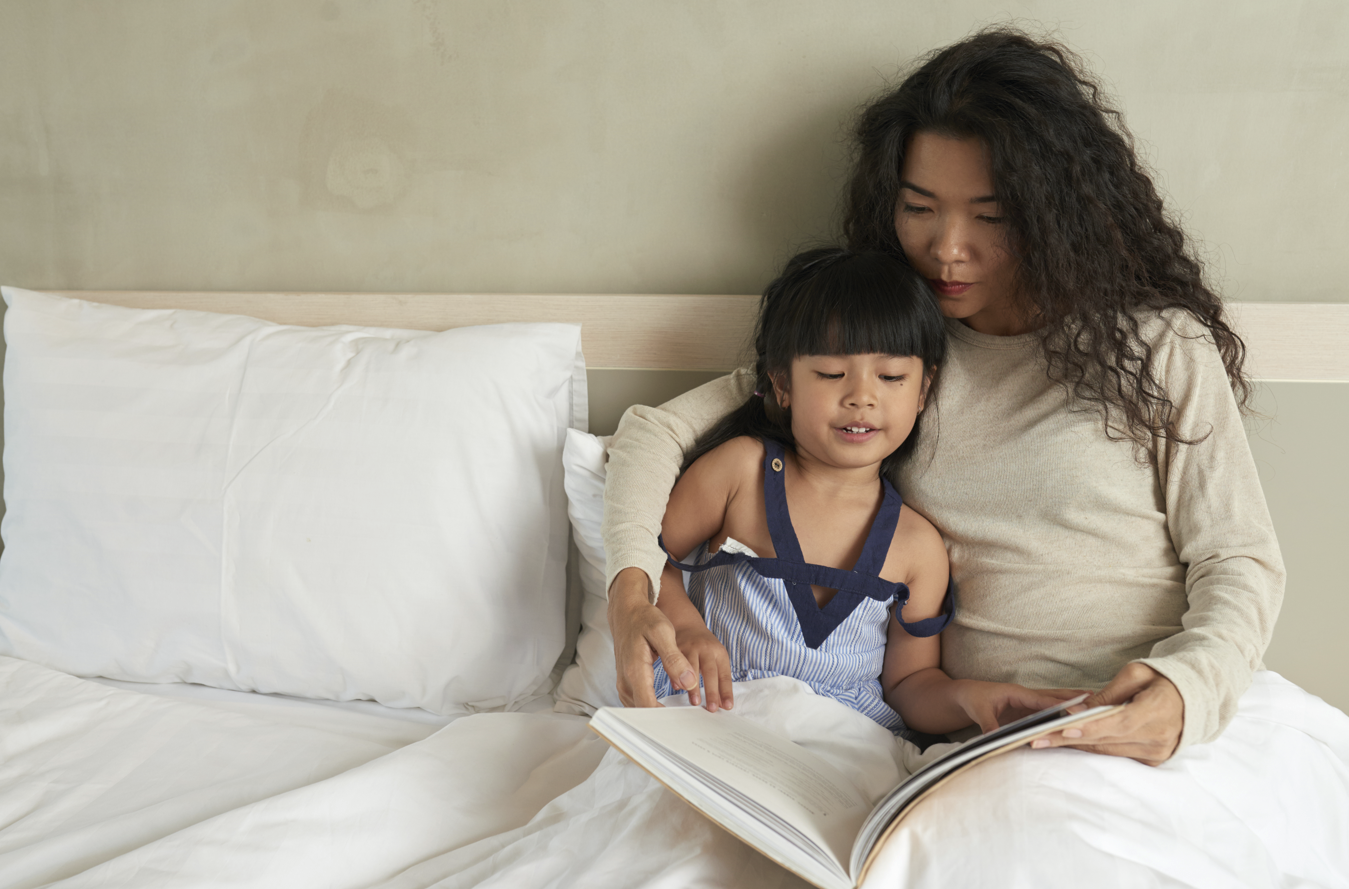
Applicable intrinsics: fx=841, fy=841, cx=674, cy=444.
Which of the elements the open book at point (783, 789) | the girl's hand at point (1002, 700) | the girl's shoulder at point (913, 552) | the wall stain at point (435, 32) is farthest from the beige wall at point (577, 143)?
the open book at point (783, 789)

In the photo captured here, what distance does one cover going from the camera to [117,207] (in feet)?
4.64

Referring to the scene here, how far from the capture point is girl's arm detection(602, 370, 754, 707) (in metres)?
0.84

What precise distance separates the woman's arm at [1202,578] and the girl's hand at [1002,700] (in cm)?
7

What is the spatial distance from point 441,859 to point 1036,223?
91 cm

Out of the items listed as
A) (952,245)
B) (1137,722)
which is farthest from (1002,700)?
(952,245)

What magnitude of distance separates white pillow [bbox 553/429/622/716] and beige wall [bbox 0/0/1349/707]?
199 mm

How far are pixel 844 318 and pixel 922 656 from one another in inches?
16.9

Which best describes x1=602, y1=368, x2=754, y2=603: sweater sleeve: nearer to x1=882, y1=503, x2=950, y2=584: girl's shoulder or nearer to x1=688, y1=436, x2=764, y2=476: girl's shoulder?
x1=688, y1=436, x2=764, y2=476: girl's shoulder

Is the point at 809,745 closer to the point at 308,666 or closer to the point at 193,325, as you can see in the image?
the point at 308,666

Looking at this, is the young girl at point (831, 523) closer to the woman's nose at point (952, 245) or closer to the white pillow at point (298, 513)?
the woman's nose at point (952, 245)

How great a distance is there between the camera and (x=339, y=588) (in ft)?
3.56

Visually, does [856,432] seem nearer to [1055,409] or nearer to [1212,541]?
[1055,409]

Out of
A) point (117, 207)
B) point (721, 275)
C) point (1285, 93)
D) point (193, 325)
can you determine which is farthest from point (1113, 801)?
point (117, 207)

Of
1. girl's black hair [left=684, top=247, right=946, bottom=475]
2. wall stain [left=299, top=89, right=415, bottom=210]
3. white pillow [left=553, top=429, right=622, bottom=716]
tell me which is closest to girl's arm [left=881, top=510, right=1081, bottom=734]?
girl's black hair [left=684, top=247, right=946, bottom=475]
